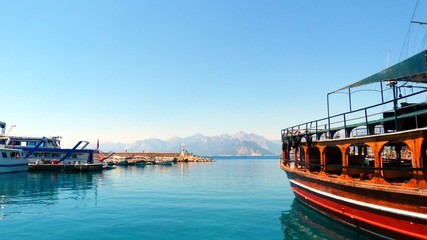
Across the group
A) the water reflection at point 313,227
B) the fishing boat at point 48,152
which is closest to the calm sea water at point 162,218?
the water reflection at point 313,227

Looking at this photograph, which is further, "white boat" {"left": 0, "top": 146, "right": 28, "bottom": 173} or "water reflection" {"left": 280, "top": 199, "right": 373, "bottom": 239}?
"white boat" {"left": 0, "top": 146, "right": 28, "bottom": 173}

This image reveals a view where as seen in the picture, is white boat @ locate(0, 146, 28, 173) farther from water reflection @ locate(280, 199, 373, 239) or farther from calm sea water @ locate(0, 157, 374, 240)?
water reflection @ locate(280, 199, 373, 239)

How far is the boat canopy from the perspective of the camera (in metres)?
12.5

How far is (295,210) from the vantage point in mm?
19797

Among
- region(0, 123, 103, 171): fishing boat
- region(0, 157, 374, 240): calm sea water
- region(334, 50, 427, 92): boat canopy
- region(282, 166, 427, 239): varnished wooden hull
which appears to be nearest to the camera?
region(282, 166, 427, 239): varnished wooden hull

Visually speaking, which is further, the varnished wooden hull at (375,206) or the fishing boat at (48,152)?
the fishing boat at (48,152)

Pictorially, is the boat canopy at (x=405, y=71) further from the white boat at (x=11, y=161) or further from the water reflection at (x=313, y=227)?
the white boat at (x=11, y=161)

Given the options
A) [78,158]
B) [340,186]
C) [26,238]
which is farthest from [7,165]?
[340,186]

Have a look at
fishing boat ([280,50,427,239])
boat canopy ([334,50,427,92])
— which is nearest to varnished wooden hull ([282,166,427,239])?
fishing boat ([280,50,427,239])

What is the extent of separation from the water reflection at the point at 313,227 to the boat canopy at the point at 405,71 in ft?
25.2

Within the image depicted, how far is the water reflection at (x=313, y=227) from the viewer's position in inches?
522

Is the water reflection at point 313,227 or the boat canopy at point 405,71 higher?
the boat canopy at point 405,71

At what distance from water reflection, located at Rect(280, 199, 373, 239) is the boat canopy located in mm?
7693

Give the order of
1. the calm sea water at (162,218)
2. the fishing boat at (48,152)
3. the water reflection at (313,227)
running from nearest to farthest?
the water reflection at (313,227), the calm sea water at (162,218), the fishing boat at (48,152)
